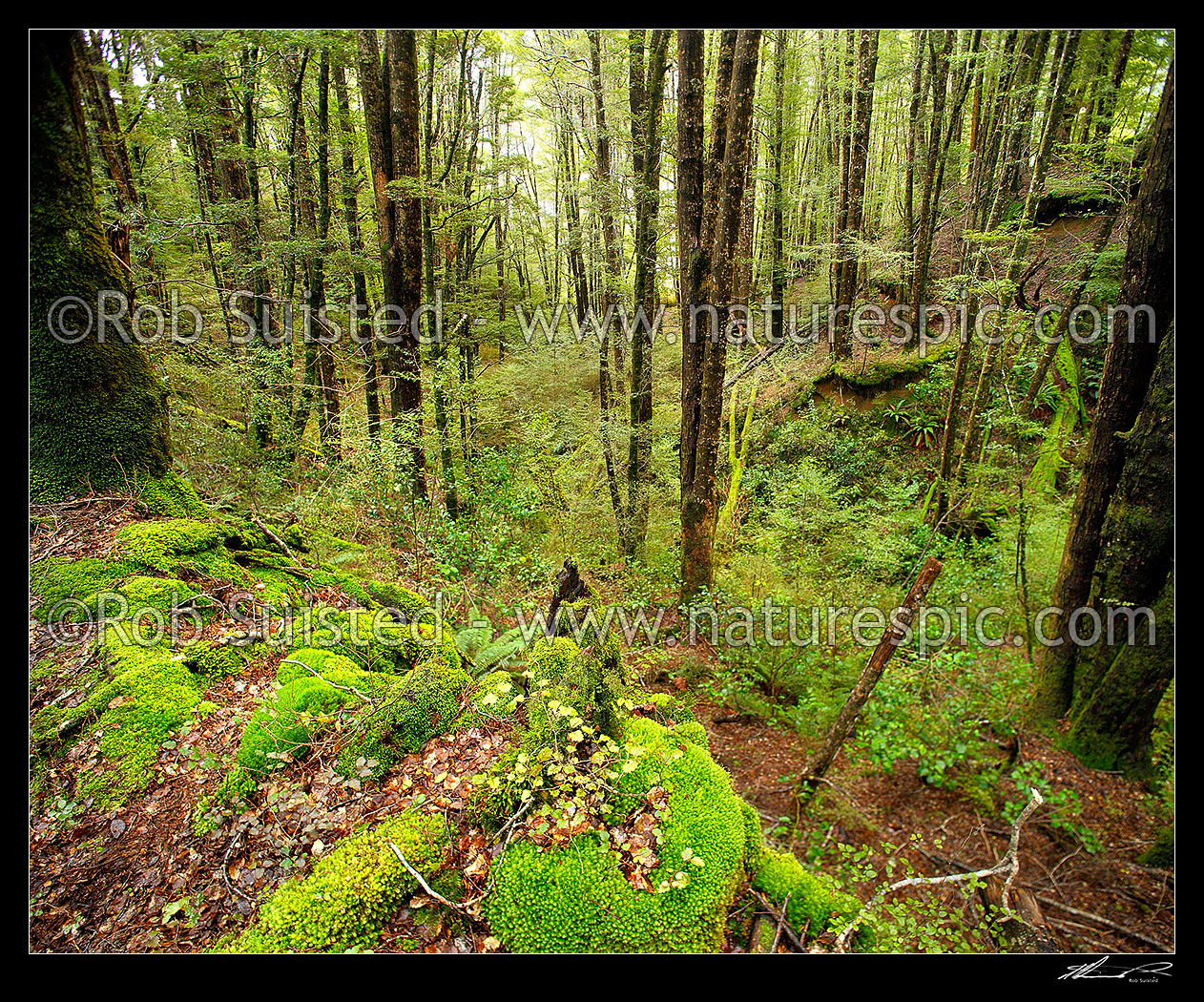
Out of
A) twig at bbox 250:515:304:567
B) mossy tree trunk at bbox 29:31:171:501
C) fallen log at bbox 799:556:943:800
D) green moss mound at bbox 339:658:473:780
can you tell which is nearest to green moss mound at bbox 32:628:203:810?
green moss mound at bbox 339:658:473:780

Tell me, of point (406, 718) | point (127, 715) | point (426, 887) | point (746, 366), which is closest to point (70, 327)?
point (127, 715)

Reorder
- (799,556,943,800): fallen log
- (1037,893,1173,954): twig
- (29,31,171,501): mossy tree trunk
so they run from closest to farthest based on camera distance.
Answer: (1037,893,1173,954): twig → (29,31,171,501): mossy tree trunk → (799,556,943,800): fallen log

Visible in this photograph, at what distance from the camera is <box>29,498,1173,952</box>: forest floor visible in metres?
2.24

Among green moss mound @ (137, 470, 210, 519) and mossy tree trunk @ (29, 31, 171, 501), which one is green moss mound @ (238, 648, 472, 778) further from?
mossy tree trunk @ (29, 31, 171, 501)

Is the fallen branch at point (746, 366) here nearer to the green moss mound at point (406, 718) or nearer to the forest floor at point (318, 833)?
the forest floor at point (318, 833)

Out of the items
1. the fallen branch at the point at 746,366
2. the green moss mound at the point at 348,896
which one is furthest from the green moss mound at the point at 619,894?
the fallen branch at the point at 746,366

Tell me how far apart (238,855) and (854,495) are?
11612mm

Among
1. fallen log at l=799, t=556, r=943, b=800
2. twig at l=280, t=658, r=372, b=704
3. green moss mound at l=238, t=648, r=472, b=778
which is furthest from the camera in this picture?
fallen log at l=799, t=556, r=943, b=800
